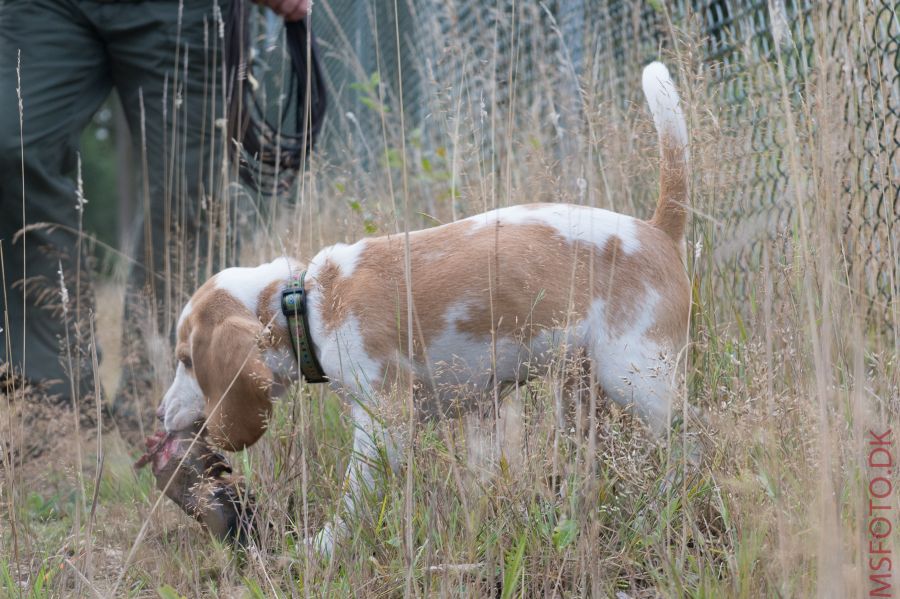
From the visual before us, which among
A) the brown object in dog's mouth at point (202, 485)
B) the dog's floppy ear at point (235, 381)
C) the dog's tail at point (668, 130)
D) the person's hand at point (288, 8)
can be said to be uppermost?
the person's hand at point (288, 8)

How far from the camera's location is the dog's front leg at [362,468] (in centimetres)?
212

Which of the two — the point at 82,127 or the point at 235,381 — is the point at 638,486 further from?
the point at 82,127

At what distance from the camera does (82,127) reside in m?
3.48

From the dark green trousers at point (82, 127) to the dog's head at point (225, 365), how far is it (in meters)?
0.68

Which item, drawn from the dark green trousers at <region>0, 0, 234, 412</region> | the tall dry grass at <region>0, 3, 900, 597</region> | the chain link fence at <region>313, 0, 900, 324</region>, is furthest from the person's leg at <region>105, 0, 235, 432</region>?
the tall dry grass at <region>0, 3, 900, 597</region>

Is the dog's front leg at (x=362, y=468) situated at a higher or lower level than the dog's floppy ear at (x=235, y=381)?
lower

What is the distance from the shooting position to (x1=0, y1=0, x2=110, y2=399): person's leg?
10.7 feet

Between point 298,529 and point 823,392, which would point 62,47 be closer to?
point 298,529

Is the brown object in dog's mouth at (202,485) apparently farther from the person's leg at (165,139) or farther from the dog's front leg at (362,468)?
the person's leg at (165,139)

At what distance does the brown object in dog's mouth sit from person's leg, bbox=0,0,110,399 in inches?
35.5

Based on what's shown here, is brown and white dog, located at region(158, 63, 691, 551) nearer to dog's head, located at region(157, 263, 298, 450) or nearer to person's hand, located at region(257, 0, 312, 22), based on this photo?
dog's head, located at region(157, 263, 298, 450)

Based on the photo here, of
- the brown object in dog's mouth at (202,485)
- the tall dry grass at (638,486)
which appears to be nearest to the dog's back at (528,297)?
the tall dry grass at (638,486)

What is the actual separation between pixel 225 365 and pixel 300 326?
0.20 m

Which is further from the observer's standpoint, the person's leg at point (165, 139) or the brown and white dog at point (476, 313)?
the person's leg at point (165, 139)
